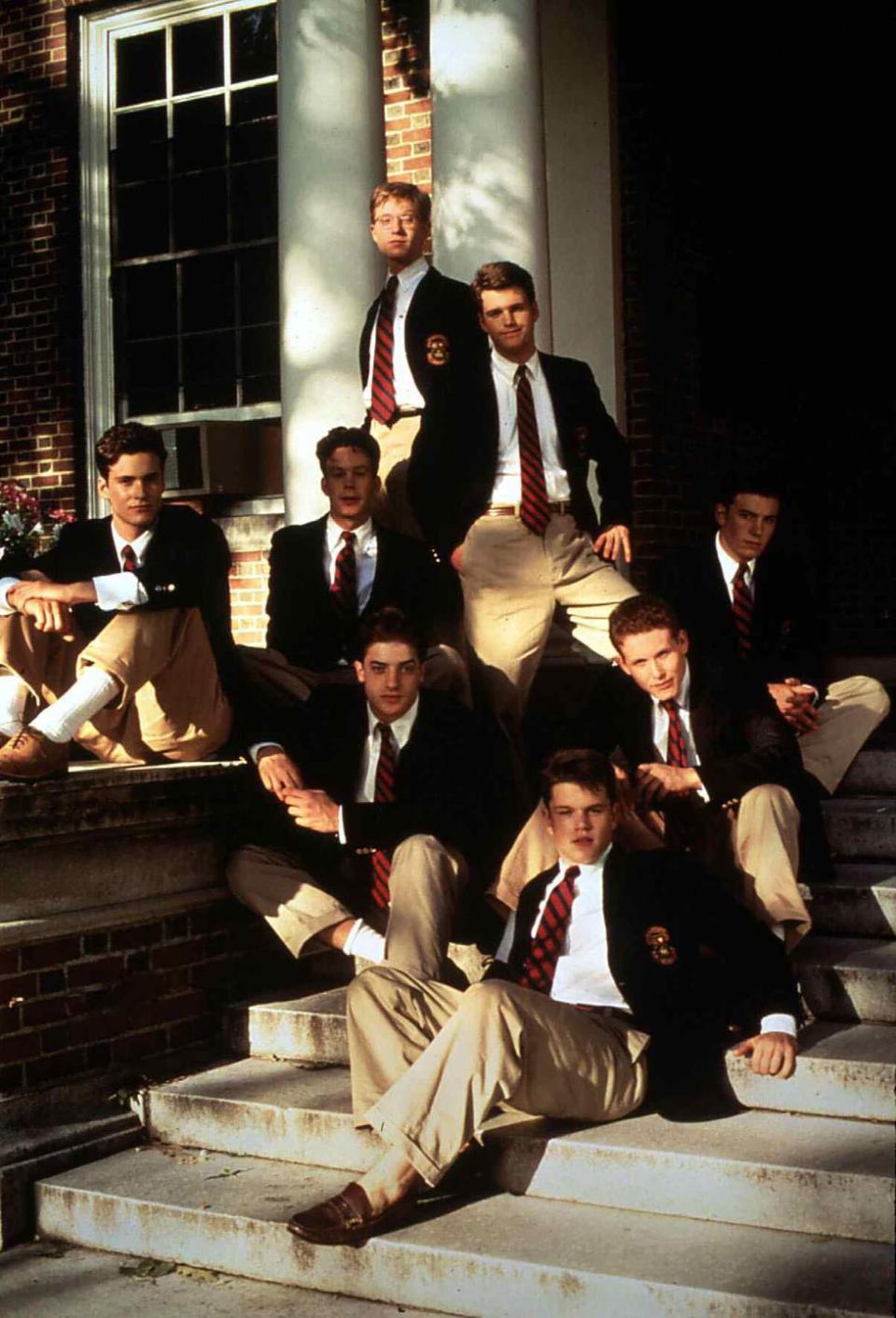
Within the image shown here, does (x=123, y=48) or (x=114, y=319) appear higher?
(x=123, y=48)

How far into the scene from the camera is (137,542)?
5.84 metres

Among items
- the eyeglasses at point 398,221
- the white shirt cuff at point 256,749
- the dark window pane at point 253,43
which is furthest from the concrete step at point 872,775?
the dark window pane at point 253,43

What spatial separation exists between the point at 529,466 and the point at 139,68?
5.81 metres

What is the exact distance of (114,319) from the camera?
35.8 feet

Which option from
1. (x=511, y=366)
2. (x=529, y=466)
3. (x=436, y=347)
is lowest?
(x=529, y=466)

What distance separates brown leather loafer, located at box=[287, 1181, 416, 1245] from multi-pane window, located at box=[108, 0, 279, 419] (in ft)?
21.6

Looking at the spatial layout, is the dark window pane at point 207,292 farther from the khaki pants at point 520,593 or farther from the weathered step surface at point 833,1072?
the weathered step surface at point 833,1072

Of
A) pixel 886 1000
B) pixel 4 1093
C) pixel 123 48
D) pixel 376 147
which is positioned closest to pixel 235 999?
pixel 4 1093

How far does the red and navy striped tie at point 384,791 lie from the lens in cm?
558

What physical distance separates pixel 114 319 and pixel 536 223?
4.52 m

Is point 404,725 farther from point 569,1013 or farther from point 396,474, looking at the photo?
point 396,474

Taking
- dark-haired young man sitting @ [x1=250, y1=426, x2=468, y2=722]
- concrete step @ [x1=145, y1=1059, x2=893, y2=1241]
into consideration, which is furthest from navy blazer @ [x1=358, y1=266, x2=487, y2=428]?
concrete step @ [x1=145, y1=1059, x2=893, y2=1241]

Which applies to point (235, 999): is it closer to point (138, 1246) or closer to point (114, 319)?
point (138, 1246)

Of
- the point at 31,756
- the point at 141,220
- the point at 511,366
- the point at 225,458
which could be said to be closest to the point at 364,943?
the point at 31,756
